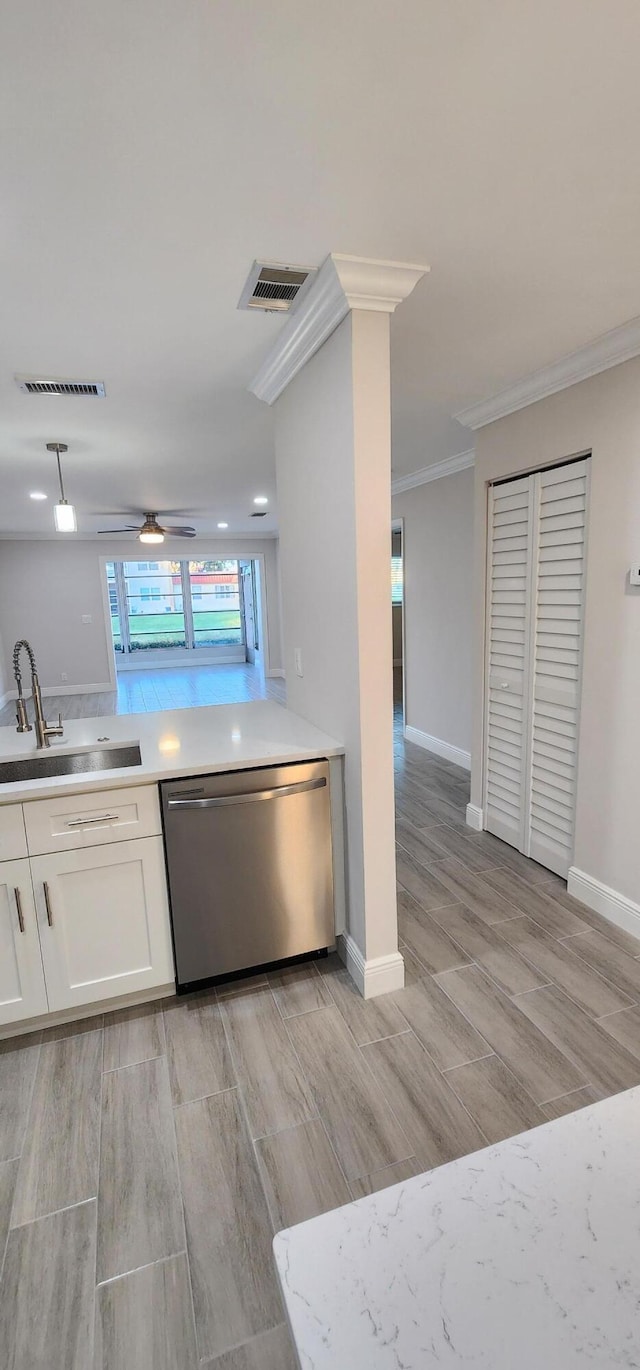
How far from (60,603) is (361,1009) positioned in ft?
26.6

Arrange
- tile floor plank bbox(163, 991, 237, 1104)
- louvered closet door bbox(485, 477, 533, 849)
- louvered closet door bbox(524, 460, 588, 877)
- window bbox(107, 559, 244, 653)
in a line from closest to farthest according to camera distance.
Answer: tile floor plank bbox(163, 991, 237, 1104) < louvered closet door bbox(524, 460, 588, 877) < louvered closet door bbox(485, 477, 533, 849) < window bbox(107, 559, 244, 653)

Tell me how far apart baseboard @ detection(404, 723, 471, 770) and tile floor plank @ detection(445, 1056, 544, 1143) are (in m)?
3.07

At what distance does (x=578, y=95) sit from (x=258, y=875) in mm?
2307

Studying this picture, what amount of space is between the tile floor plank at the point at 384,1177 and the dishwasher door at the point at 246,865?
87 cm

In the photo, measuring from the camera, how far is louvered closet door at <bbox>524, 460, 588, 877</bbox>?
110 inches

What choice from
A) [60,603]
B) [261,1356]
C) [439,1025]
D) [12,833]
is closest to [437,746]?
[439,1025]

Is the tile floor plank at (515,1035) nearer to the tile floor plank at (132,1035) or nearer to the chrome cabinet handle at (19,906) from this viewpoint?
the tile floor plank at (132,1035)

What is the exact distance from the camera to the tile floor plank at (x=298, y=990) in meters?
2.26

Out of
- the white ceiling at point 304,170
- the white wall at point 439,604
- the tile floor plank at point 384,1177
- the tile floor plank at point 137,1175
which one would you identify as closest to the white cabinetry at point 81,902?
the tile floor plank at point 137,1175

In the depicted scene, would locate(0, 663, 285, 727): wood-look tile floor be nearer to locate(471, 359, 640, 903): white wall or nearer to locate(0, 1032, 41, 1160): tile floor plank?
locate(0, 1032, 41, 1160): tile floor plank

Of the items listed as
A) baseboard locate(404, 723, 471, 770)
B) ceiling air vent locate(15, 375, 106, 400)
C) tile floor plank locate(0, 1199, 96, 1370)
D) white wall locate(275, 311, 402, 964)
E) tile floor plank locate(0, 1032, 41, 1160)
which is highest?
ceiling air vent locate(15, 375, 106, 400)

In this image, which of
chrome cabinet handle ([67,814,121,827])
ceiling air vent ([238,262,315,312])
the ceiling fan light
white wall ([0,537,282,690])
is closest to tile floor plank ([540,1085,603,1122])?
chrome cabinet handle ([67,814,121,827])

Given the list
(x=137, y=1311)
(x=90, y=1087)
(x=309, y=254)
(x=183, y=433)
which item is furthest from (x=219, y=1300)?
(x=183, y=433)

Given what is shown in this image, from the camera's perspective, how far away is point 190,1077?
6.40 feet
